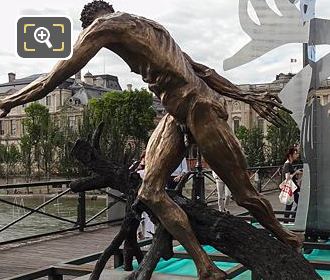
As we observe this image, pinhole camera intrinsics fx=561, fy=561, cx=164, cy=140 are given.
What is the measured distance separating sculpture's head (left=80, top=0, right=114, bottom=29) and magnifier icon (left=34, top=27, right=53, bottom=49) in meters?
0.48

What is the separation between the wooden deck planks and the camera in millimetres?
7371

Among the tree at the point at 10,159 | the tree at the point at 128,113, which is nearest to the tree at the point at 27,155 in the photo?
the tree at the point at 10,159

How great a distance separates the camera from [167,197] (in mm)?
4125

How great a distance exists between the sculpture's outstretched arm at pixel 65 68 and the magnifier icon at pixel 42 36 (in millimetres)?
231

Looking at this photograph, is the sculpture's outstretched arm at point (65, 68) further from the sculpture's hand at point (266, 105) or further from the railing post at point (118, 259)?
the railing post at point (118, 259)

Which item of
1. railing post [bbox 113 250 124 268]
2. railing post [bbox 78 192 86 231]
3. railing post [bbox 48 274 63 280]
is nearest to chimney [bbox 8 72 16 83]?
railing post [bbox 78 192 86 231]

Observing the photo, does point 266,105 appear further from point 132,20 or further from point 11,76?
point 11,76

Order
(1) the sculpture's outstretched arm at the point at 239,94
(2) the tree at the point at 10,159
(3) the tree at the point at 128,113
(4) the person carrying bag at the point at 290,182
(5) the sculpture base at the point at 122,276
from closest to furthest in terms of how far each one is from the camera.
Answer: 1. (1) the sculpture's outstretched arm at the point at 239,94
2. (5) the sculpture base at the point at 122,276
3. (4) the person carrying bag at the point at 290,182
4. (3) the tree at the point at 128,113
5. (2) the tree at the point at 10,159

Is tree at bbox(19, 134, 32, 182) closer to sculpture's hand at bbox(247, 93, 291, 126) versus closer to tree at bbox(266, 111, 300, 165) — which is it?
tree at bbox(266, 111, 300, 165)

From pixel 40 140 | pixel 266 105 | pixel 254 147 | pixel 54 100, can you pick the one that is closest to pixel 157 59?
pixel 266 105

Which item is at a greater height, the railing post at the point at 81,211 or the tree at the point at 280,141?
the tree at the point at 280,141

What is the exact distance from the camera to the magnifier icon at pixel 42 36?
11.0 ft

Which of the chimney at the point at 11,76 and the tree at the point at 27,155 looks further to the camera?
the chimney at the point at 11,76

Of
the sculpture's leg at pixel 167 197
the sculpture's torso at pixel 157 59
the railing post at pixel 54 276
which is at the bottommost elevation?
the railing post at pixel 54 276
